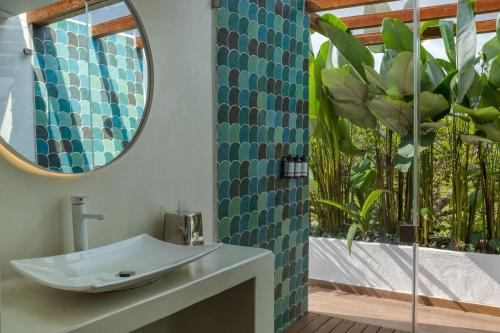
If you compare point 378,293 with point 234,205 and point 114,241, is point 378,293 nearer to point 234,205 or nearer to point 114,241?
point 234,205

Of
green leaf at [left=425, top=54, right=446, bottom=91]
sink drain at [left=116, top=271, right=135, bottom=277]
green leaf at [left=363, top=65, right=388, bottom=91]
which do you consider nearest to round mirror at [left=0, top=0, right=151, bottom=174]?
sink drain at [left=116, top=271, right=135, bottom=277]

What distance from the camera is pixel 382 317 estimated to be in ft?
11.1

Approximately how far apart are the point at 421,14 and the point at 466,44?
57 centimetres

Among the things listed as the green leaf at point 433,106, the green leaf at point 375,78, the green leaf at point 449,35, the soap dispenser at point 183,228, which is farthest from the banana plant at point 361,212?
the soap dispenser at point 183,228

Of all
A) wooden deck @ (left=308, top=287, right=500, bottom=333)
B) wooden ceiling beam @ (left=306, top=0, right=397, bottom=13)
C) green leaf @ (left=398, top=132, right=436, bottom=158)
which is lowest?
wooden deck @ (left=308, top=287, right=500, bottom=333)

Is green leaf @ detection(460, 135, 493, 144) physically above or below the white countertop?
above

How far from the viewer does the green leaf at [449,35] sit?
358 centimetres

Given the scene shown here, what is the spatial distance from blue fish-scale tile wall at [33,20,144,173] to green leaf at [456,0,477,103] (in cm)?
241

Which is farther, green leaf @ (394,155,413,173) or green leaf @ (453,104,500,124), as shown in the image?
green leaf @ (394,155,413,173)

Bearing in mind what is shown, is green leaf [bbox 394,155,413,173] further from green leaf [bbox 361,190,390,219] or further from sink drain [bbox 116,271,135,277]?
sink drain [bbox 116,271,135,277]

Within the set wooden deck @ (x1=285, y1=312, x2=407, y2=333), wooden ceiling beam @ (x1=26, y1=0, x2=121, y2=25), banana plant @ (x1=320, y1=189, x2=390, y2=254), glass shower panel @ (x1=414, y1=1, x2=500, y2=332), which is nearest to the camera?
wooden ceiling beam @ (x1=26, y1=0, x2=121, y2=25)

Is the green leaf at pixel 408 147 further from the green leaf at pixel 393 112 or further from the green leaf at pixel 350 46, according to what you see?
the green leaf at pixel 350 46

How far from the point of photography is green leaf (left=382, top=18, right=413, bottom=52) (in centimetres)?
363

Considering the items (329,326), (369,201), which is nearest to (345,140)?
(369,201)
